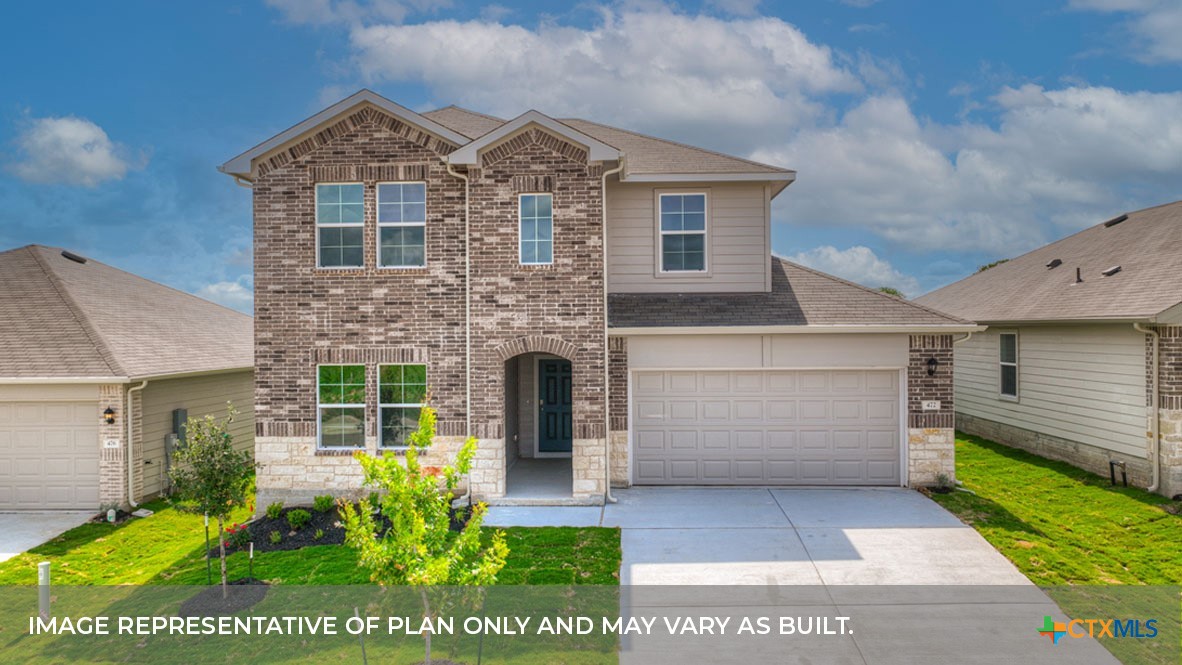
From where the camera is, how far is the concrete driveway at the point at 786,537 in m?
8.88

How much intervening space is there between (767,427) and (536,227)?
5.48 meters

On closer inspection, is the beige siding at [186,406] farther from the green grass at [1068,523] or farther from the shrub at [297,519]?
the green grass at [1068,523]

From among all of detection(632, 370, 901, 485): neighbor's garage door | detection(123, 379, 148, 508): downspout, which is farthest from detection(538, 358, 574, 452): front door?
detection(123, 379, 148, 508): downspout

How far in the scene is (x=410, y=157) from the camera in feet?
40.6

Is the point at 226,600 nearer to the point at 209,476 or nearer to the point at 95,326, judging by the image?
the point at 209,476

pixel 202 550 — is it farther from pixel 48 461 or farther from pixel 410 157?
pixel 410 157

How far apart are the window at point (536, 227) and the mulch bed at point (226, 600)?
6.20 m

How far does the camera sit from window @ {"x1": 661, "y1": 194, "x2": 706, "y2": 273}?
14086 mm

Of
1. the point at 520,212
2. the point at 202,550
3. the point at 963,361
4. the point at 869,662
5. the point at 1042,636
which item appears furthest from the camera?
the point at 963,361

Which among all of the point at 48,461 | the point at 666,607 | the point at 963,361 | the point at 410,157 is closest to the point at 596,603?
the point at 666,607

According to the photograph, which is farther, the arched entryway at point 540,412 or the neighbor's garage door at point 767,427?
the arched entryway at point 540,412

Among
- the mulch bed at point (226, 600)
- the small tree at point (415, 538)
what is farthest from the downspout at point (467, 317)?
A: the small tree at point (415, 538)

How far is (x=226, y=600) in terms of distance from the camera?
27.9 ft

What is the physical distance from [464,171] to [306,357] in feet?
13.8
